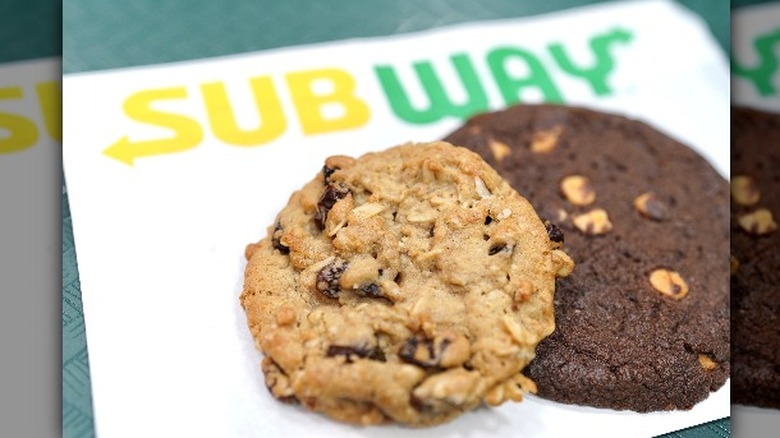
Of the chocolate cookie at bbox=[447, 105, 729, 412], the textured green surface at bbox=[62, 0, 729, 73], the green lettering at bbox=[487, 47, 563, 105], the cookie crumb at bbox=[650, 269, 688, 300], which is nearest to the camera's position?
the chocolate cookie at bbox=[447, 105, 729, 412]

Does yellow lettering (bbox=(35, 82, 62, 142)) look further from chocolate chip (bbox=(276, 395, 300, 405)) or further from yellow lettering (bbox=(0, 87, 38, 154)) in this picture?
chocolate chip (bbox=(276, 395, 300, 405))

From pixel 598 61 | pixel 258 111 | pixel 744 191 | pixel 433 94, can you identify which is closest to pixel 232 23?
pixel 258 111

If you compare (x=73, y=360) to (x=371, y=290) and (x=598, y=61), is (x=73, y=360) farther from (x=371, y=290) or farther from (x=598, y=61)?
(x=598, y=61)

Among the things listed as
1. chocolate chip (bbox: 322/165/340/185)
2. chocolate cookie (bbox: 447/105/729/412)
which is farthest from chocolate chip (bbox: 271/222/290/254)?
chocolate cookie (bbox: 447/105/729/412)

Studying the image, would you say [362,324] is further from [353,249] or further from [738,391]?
[738,391]

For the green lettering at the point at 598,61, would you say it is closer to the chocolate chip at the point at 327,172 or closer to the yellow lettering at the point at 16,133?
the chocolate chip at the point at 327,172

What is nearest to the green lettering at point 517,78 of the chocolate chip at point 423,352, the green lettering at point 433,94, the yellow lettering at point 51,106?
the green lettering at point 433,94

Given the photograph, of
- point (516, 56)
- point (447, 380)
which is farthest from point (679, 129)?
point (447, 380)
